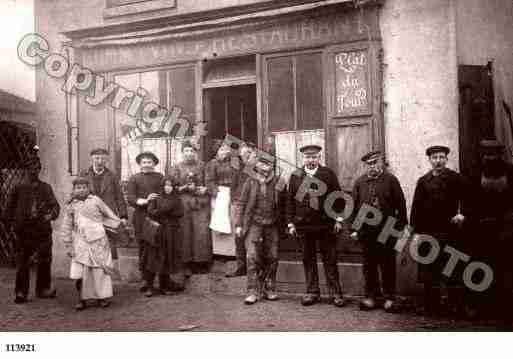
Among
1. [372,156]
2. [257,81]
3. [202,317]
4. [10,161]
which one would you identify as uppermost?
[257,81]

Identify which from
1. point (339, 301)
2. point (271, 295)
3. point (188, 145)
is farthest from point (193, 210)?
point (339, 301)

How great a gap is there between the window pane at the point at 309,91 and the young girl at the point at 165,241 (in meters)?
1.80

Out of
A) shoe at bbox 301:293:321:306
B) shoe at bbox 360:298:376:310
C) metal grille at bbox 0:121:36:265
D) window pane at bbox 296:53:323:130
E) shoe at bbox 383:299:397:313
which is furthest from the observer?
metal grille at bbox 0:121:36:265

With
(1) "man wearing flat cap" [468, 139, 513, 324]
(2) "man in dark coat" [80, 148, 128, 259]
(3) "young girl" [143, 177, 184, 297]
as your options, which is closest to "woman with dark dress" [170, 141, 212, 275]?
(3) "young girl" [143, 177, 184, 297]

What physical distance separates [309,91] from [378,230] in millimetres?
2061

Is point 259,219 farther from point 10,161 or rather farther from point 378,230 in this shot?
point 10,161

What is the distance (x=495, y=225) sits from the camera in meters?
5.24

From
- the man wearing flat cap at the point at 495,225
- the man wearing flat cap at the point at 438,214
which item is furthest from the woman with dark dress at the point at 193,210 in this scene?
the man wearing flat cap at the point at 495,225

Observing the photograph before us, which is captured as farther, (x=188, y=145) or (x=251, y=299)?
(x=188, y=145)

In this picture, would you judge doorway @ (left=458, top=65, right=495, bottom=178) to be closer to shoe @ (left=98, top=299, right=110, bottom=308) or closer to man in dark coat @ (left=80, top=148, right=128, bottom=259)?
man in dark coat @ (left=80, top=148, right=128, bottom=259)

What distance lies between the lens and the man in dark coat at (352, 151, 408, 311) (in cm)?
562

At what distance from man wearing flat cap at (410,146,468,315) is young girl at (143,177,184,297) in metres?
2.77

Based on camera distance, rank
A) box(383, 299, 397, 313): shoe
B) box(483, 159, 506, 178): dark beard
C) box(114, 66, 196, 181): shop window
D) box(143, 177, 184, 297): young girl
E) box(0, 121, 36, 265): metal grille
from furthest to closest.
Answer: box(0, 121, 36, 265): metal grille → box(114, 66, 196, 181): shop window → box(143, 177, 184, 297): young girl → box(383, 299, 397, 313): shoe → box(483, 159, 506, 178): dark beard

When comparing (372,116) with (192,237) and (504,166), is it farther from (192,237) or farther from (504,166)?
(192,237)
